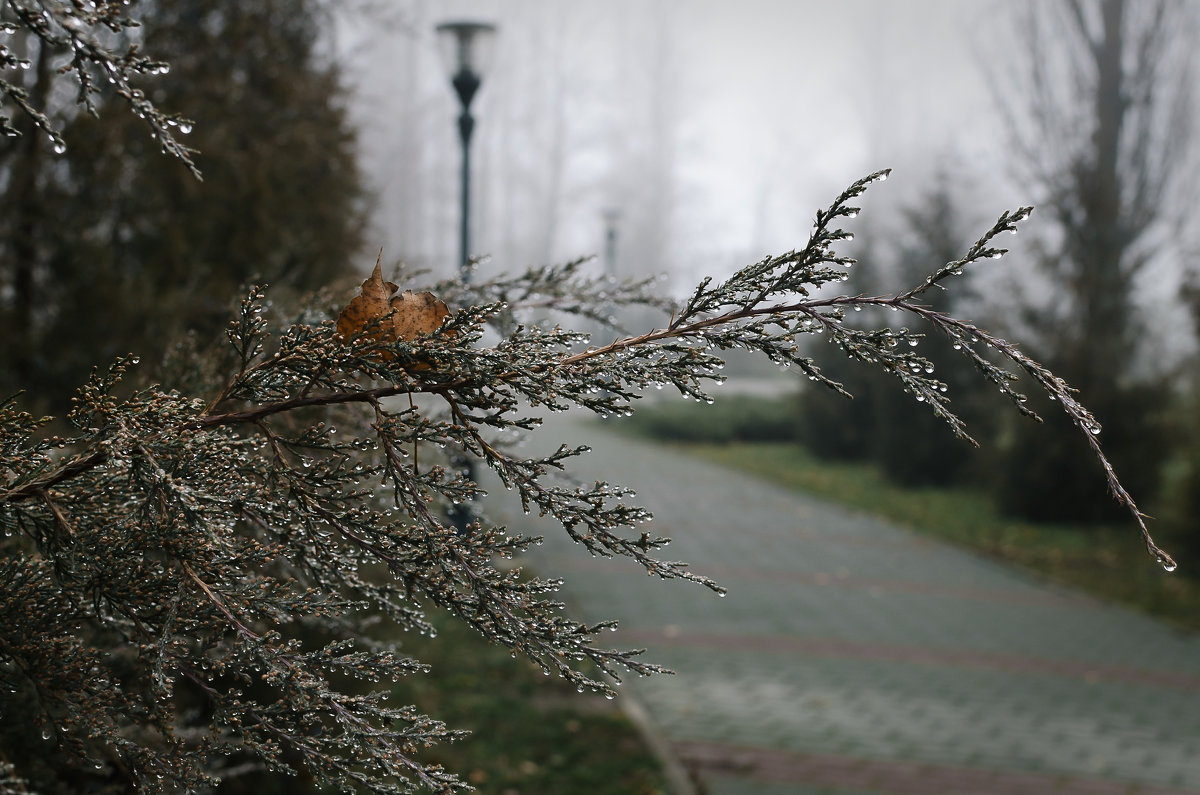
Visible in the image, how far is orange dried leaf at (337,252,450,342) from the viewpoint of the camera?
138 centimetres

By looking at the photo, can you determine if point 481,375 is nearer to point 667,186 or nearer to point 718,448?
point 718,448

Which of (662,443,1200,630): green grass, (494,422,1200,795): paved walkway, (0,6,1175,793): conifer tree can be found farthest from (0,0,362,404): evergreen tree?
(662,443,1200,630): green grass

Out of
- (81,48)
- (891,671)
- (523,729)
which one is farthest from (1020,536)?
(81,48)

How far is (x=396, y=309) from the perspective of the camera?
4.45 ft

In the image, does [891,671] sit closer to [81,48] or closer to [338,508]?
[338,508]

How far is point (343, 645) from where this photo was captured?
1.27 meters

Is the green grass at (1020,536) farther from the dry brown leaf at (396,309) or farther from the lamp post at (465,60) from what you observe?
the dry brown leaf at (396,309)

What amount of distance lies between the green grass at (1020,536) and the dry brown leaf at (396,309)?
10.9m

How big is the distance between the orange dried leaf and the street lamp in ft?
25.4

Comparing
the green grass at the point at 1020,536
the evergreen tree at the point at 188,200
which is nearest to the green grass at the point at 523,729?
the evergreen tree at the point at 188,200

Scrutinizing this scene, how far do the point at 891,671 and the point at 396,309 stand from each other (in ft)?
25.4

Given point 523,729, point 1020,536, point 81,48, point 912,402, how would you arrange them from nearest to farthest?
point 81,48 < point 523,729 < point 1020,536 < point 912,402

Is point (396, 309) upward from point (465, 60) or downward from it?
downward

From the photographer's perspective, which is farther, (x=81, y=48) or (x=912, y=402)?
(x=912, y=402)
